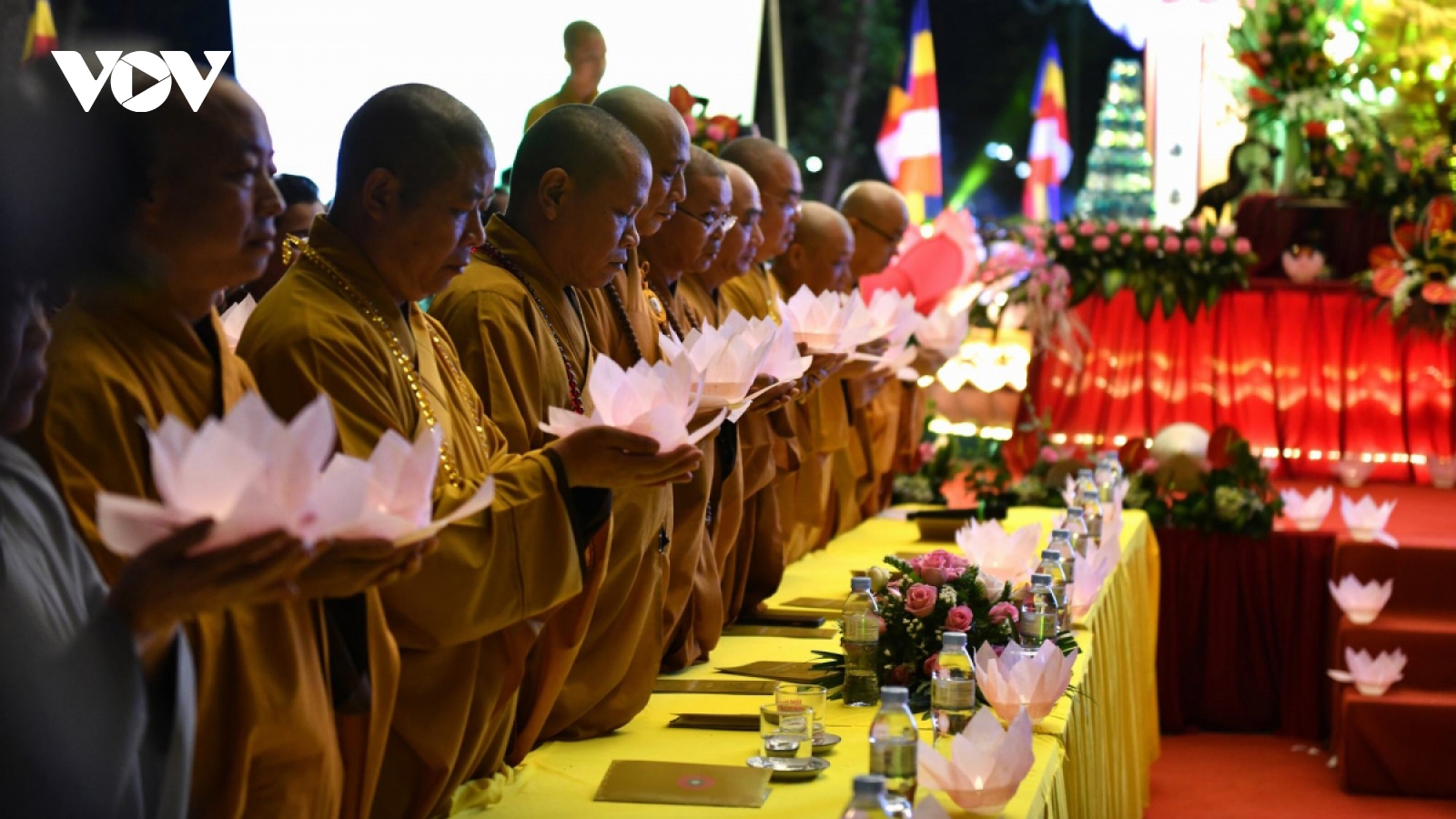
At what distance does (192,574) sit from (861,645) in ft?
5.56

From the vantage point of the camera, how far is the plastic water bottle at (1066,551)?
11.5ft

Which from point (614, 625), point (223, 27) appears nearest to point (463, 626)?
point (614, 625)

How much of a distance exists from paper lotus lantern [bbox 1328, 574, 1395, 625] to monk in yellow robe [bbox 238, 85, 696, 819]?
387 cm

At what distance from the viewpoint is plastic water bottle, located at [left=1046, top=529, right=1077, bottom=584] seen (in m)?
3.50

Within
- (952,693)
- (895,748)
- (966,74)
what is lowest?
(952,693)

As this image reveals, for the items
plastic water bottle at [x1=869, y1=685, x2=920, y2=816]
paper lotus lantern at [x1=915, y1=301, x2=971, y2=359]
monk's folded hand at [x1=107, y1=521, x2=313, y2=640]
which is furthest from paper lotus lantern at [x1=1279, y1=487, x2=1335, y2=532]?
monk's folded hand at [x1=107, y1=521, x2=313, y2=640]

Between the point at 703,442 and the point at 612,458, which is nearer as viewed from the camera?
the point at 612,458

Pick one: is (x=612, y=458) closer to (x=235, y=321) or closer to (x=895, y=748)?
(x=895, y=748)

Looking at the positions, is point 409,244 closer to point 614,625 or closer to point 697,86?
point 614,625

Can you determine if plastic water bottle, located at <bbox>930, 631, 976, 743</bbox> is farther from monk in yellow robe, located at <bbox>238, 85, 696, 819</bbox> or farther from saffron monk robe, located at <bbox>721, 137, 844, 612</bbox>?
saffron monk robe, located at <bbox>721, 137, 844, 612</bbox>

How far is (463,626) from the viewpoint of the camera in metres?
2.02

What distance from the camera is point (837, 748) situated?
2496 mm

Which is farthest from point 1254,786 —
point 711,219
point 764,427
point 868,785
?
point 868,785

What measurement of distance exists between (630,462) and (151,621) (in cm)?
84
